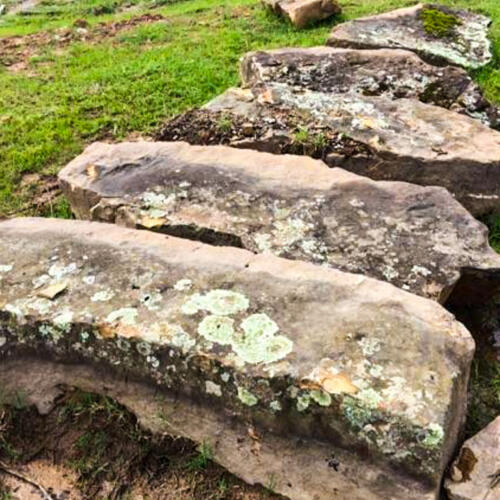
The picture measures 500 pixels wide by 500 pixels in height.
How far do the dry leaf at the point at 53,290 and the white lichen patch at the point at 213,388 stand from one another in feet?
4.27

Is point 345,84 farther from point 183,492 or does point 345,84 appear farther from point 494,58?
point 183,492

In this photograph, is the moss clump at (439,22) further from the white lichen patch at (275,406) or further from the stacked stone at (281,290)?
the white lichen patch at (275,406)

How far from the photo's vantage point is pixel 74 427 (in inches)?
165

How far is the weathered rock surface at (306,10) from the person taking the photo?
13.5 m

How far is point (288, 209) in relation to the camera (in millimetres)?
5676

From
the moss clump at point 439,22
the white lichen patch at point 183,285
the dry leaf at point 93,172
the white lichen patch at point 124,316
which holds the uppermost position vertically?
the white lichen patch at point 124,316

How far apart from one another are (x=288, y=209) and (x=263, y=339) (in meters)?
1.90

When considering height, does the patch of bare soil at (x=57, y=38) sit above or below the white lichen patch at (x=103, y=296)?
below

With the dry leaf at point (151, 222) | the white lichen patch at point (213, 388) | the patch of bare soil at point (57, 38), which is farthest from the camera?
the patch of bare soil at point (57, 38)

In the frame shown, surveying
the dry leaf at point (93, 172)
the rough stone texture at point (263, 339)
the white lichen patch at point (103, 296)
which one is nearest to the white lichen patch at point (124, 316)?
the rough stone texture at point (263, 339)

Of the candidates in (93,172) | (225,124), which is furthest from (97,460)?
(225,124)

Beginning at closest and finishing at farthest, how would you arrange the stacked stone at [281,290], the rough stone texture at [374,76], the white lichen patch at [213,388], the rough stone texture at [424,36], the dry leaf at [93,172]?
the stacked stone at [281,290]
the white lichen patch at [213,388]
the dry leaf at [93,172]
the rough stone texture at [374,76]
the rough stone texture at [424,36]

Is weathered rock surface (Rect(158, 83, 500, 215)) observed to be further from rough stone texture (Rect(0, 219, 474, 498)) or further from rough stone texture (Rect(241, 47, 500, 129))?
rough stone texture (Rect(0, 219, 474, 498))

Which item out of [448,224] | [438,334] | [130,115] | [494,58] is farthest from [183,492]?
[494,58]
